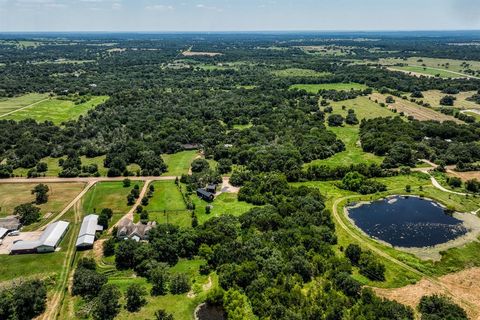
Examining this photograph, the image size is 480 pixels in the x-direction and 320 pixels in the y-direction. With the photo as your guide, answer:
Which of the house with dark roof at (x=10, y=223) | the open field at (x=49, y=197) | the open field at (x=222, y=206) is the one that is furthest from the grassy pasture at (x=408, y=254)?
the house with dark roof at (x=10, y=223)

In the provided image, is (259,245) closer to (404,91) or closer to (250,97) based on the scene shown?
(250,97)

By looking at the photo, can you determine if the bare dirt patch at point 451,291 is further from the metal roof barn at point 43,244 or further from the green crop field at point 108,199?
the metal roof barn at point 43,244

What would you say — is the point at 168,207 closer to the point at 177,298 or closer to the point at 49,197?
the point at 177,298

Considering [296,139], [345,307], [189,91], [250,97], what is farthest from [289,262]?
[189,91]

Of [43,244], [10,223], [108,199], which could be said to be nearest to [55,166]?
[108,199]

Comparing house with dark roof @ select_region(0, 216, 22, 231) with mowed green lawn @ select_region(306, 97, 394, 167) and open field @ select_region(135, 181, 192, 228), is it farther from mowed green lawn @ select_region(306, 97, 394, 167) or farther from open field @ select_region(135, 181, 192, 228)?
mowed green lawn @ select_region(306, 97, 394, 167)

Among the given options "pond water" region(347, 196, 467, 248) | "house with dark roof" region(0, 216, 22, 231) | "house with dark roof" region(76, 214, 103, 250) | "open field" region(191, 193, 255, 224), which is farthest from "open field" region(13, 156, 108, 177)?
"pond water" region(347, 196, 467, 248)
